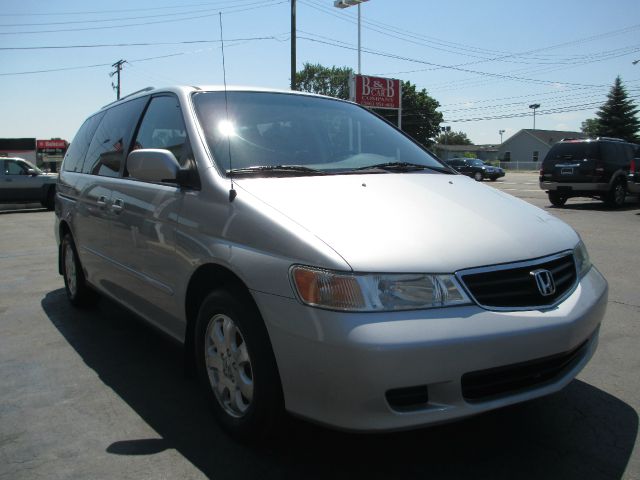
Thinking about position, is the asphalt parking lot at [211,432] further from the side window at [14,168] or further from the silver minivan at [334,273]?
the side window at [14,168]

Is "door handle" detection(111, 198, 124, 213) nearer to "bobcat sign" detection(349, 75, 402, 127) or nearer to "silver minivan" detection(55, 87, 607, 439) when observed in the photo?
"silver minivan" detection(55, 87, 607, 439)

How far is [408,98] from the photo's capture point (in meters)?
73.6

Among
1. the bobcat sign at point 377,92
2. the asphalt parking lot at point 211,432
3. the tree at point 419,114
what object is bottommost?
→ the asphalt parking lot at point 211,432

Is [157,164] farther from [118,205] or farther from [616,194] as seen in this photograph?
[616,194]

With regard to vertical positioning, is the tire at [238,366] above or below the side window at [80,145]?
below

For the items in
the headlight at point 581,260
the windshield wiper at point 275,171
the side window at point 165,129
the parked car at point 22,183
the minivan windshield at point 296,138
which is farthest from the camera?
the parked car at point 22,183

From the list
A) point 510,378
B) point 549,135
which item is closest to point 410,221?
point 510,378

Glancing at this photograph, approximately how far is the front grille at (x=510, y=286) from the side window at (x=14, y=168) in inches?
728

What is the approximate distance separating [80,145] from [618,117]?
203 feet

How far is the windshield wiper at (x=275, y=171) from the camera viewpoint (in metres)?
2.96

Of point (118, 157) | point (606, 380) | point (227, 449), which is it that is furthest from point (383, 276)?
point (118, 157)

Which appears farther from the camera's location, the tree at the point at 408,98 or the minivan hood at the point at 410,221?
the tree at the point at 408,98

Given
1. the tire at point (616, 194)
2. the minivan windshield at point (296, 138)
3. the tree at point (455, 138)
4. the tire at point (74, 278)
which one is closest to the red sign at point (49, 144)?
the tire at point (616, 194)

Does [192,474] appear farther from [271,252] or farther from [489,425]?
[489,425]
